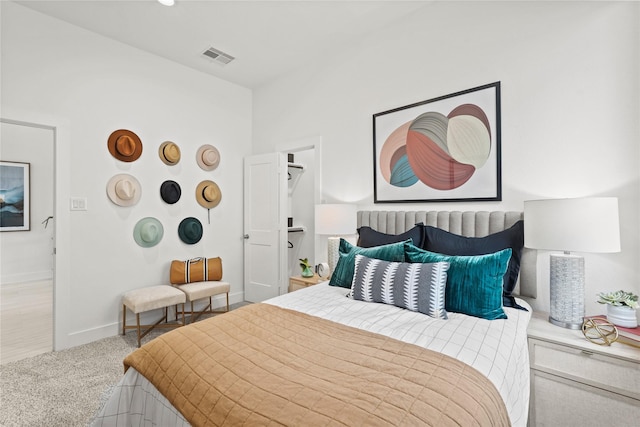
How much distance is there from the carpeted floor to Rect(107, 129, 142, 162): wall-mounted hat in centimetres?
185

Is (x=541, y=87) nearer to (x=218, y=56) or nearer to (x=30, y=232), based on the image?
(x=218, y=56)

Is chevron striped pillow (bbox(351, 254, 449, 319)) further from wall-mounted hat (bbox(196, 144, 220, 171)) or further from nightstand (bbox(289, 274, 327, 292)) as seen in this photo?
wall-mounted hat (bbox(196, 144, 220, 171))

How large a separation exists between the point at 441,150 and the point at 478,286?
1244mm

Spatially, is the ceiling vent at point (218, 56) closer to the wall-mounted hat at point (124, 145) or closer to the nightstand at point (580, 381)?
the wall-mounted hat at point (124, 145)

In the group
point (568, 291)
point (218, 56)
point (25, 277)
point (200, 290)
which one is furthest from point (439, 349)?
point (25, 277)

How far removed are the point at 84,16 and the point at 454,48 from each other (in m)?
3.25

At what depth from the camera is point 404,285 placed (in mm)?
1785

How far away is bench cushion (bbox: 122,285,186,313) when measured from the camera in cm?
282

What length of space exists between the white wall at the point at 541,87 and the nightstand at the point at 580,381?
568mm

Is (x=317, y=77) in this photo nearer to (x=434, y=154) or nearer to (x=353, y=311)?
(x=434, y=154)

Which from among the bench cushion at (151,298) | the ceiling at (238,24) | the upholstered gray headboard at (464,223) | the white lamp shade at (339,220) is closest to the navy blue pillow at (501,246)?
the upholstered gray headboard at (464,223)

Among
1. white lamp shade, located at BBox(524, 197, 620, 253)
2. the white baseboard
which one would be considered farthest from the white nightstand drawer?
the white baseboard

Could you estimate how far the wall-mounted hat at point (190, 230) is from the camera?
3.61m

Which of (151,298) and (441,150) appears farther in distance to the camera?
(151,298)
